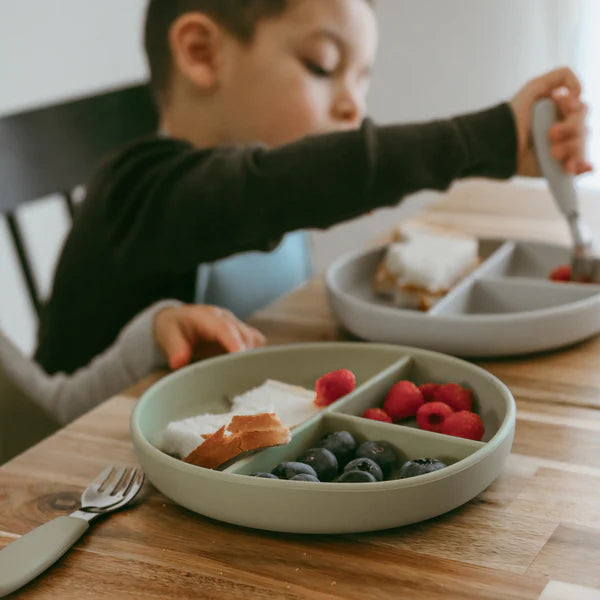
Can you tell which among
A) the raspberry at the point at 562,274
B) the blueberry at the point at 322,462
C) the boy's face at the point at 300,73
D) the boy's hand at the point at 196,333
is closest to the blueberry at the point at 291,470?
Answer: the blueberry at the point at 322,462

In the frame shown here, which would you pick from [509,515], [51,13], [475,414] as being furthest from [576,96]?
[51,13]

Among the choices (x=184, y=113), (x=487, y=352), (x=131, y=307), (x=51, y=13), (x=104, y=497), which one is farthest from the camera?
(x=51, y=13)

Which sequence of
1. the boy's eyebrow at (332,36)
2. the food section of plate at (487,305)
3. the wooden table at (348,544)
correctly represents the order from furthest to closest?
the boy's eyebrow at (332,36) < the food section of plate at (487,305) < the wooden table at (348,544)

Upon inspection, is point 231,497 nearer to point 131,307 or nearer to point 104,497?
point 104,497

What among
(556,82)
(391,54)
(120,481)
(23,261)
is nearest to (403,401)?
(120,481)

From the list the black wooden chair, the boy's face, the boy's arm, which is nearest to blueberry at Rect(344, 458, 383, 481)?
the boy's arm

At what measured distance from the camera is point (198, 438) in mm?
628

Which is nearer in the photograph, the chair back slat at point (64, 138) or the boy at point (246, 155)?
the boy at point (246, 155)

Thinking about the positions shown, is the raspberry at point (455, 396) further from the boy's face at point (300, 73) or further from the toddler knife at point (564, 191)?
the boy's face at point (300, 73)

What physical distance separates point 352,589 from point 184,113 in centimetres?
98

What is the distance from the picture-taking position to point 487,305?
995 millimetres

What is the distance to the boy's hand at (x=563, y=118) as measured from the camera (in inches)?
37.2

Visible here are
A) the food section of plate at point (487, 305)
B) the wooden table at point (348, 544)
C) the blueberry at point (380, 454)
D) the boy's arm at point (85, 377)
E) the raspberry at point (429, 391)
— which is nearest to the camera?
the wooden table at point (348, 544)

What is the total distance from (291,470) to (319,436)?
80 millimetres
